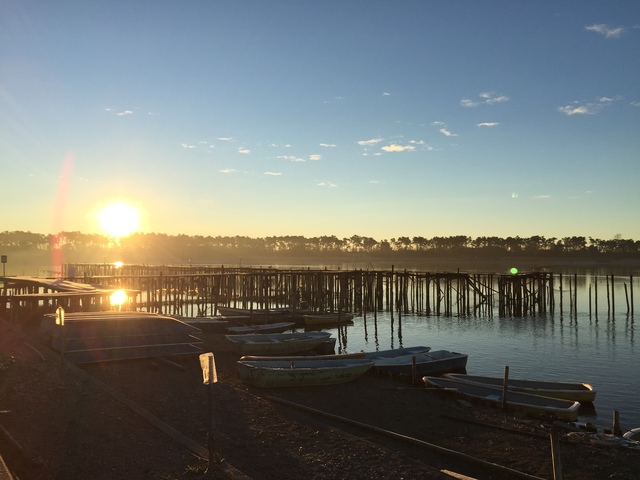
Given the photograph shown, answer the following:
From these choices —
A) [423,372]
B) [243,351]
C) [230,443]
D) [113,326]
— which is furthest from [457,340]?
[230,443]

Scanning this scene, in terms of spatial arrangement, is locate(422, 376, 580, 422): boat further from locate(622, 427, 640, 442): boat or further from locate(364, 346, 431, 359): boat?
locate(364, 346, 431, 359): boat

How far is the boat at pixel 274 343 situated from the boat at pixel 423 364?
11.5 ft

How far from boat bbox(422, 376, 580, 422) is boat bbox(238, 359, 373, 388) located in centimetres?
248

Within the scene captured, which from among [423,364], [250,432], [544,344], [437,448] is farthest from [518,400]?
[544,344]

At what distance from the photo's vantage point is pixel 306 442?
10.8m

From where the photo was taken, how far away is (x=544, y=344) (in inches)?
1147

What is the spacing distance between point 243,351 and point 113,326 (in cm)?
540

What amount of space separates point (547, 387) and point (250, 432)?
10664mm

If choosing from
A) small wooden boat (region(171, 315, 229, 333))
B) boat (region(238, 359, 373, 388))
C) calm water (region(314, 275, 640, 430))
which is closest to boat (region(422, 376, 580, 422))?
calm water (region(314, 275, 640, 430))

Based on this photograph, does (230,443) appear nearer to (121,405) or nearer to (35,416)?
(121,405)

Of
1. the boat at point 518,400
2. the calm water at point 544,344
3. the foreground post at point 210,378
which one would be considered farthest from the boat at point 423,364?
the foreground post at point 210,378

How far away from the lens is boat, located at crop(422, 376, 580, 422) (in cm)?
1480

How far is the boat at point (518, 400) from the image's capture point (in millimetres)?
14805

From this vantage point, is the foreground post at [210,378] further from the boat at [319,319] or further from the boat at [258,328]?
the boat at [319,319]
